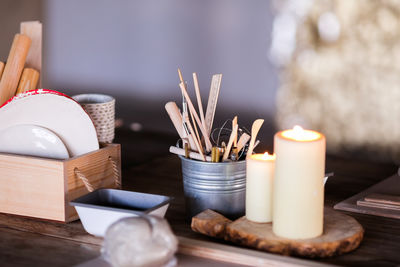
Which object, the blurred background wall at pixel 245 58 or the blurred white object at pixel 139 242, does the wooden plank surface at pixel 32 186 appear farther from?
the blurred background wall at pixel 245 58

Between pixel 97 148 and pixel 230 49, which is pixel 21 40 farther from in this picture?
pixel 230 49

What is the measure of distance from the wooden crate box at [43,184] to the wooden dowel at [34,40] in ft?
1.01

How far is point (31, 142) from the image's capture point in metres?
1.33

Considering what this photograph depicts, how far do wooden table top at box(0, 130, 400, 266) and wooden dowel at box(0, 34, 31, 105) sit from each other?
11.0 inches

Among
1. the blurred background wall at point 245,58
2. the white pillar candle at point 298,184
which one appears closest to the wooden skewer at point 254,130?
the white pillar candle at point 298,184

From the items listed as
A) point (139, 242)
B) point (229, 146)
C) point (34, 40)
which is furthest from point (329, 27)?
point (139, 242)

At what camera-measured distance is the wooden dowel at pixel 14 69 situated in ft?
4.71

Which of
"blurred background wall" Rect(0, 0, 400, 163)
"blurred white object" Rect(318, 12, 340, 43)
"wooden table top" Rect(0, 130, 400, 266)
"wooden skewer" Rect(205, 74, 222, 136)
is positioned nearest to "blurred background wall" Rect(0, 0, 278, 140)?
"blurred background wall" Rect(0, 0, 400, 163)

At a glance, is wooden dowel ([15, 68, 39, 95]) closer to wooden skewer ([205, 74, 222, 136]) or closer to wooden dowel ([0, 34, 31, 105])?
wooden dowel ([0, 34, 31, 105])

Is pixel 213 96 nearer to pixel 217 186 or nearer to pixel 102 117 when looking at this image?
pixel 217 186

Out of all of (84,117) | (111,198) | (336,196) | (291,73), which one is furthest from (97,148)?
(291,73)

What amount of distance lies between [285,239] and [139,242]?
0.26 m

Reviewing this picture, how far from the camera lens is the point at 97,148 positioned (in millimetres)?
1354

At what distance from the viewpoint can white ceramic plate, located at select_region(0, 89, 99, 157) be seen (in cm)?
133
